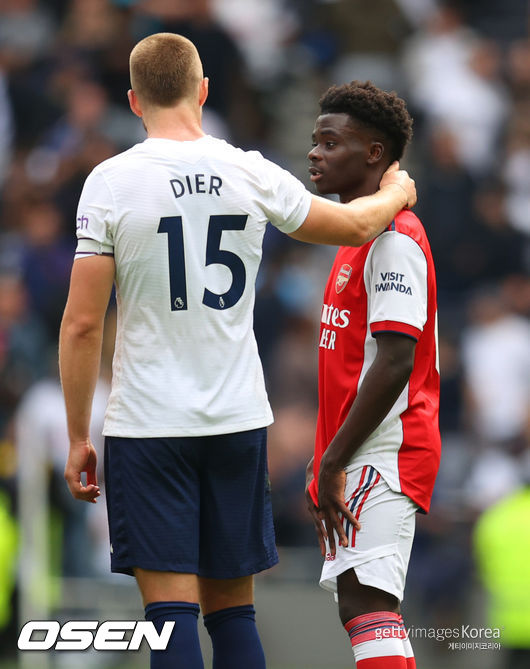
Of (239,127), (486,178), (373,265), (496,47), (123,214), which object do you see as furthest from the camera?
(496,47)

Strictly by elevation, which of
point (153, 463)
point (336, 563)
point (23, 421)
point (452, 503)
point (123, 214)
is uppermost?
point (123, 214)

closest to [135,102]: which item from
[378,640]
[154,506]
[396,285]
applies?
[396,285]

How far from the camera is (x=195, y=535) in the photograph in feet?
12.2

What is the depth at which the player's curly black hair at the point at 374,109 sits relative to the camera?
4.01 m

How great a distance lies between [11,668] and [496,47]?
22.7ft

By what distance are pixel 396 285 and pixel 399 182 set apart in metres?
0.39

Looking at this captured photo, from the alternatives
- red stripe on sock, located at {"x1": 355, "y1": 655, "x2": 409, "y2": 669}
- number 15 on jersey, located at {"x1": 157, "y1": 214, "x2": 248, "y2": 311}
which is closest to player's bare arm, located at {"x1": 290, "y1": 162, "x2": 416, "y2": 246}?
number 15 on jersey, located at {"x1": 157, "y1": 214, "x2": 248, "y2": 311}

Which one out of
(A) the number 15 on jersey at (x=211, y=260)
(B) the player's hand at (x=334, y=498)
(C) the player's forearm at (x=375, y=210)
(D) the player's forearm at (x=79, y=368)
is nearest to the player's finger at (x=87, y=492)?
(D) the player's forearm at (x=79, y=368)

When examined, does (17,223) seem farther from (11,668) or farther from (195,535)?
(195,535)

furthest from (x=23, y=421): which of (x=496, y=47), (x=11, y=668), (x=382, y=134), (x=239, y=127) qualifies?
(x=496, y=47)

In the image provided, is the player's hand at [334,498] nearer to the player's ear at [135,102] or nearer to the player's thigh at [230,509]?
the player's thigh at [230,509]

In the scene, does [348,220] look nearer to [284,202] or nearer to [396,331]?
[284,202]

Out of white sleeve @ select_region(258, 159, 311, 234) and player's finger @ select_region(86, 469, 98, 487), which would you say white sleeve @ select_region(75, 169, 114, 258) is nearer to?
white sleeve @ select_region(258, 159, 311, 234)

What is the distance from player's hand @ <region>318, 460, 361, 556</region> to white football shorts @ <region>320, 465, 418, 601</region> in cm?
3
